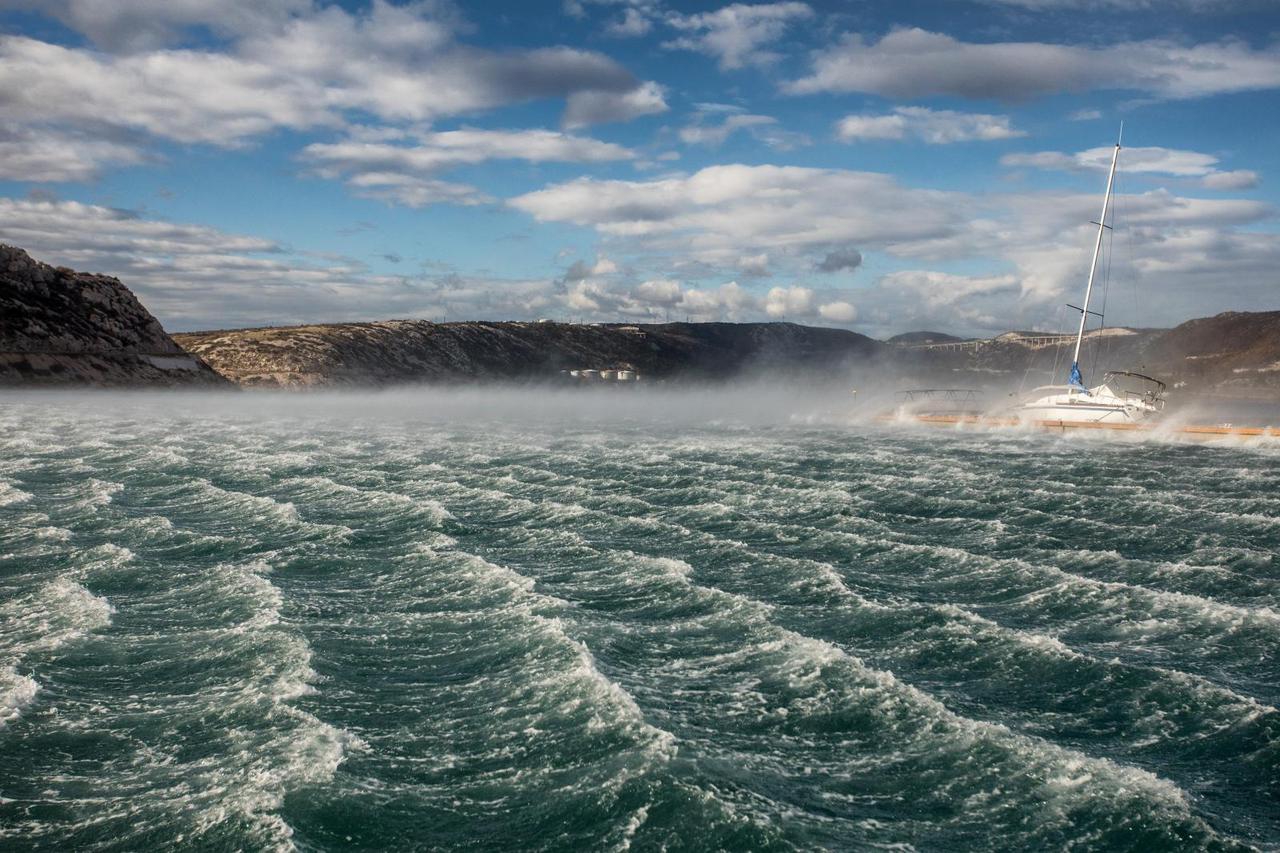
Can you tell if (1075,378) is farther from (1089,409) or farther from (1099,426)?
(1099,426)

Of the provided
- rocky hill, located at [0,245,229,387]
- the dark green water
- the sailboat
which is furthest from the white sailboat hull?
rocky hill, located at [0,245,229,387]

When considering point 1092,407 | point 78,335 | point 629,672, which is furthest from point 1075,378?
point 78,335

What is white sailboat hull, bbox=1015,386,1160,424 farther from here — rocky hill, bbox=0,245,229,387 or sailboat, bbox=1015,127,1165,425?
rocky hill, bbox=0,245,229,387

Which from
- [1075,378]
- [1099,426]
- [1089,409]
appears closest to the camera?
[1099,426]

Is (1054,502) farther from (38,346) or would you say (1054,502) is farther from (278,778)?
(38,346)

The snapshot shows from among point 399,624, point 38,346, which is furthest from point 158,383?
point 399,624

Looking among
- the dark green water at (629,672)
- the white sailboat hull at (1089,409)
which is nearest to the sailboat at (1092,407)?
the white sailboat hull at (1089,409)

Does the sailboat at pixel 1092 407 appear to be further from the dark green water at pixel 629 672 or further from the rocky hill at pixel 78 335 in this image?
the rocky hill at pixel 78 335
